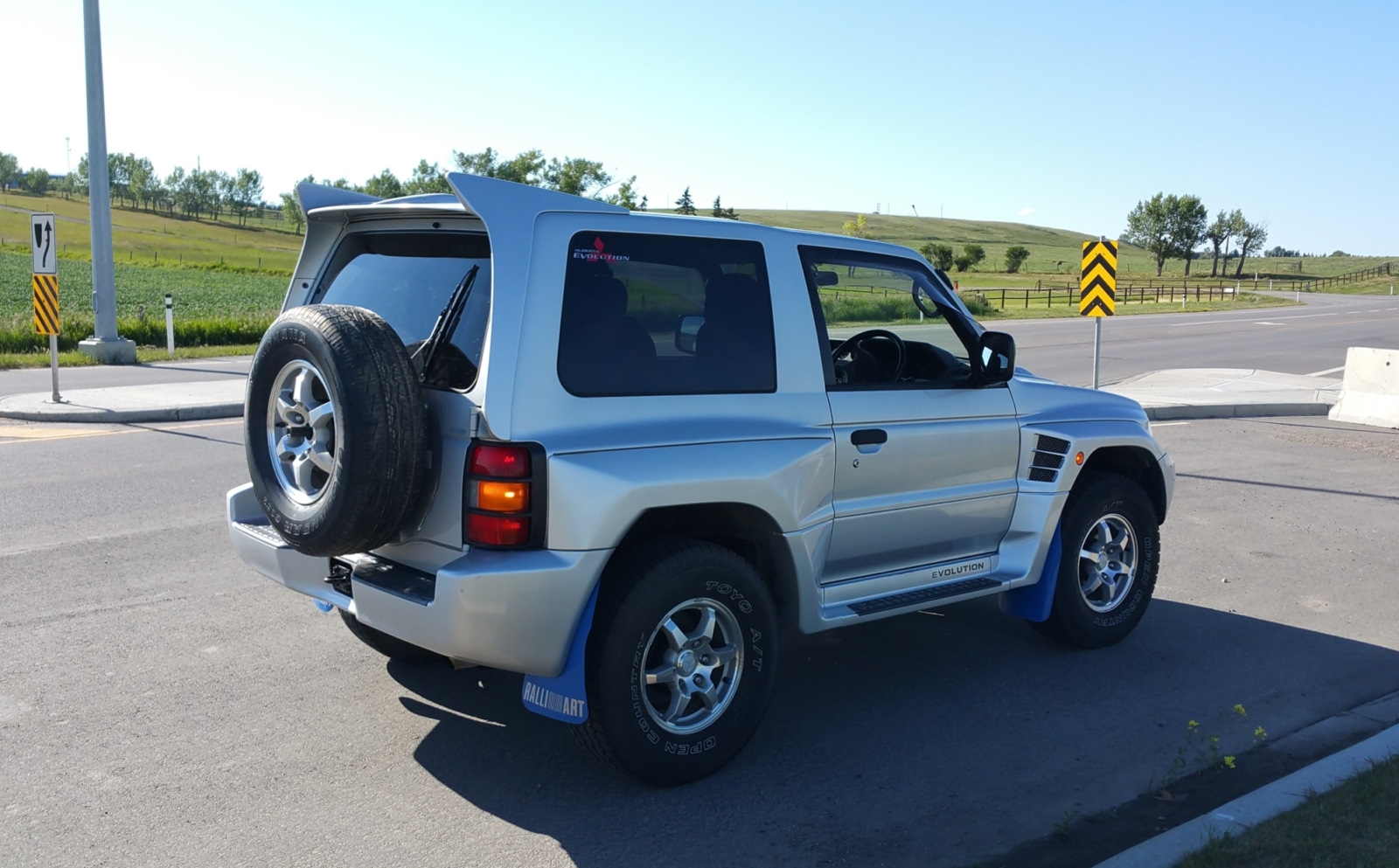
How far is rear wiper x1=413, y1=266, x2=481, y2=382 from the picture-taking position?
3.98m

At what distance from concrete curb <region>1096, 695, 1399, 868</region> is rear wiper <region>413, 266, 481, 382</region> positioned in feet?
8.81

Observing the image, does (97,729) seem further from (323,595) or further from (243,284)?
(243,284)

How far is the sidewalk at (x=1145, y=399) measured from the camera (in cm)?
1311

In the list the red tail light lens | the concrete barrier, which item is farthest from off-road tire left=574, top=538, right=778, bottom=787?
the concrete barrier

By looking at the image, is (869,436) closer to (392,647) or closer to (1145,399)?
(392,647)

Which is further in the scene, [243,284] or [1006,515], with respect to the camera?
[243,284]

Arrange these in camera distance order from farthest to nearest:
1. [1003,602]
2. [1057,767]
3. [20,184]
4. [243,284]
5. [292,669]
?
[20,184] < [243,284] < [1003,602] < [292,669] < [1057,767]

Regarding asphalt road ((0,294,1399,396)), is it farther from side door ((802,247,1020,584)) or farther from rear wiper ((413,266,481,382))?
rear wiper ((413,266,481,382))

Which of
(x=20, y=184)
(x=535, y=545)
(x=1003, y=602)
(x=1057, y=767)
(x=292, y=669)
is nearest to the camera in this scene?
(x=535, y=545)

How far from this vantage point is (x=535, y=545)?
12.2ft

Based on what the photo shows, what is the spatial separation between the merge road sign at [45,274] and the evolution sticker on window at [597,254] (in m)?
11.4

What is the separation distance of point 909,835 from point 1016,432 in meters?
2.12

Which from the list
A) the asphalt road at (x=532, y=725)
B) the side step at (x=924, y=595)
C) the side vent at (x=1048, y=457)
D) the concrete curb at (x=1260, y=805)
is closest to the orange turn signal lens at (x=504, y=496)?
the asphalt road at (x=532, y=725)

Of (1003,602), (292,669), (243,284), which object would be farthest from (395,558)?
(243,284)
